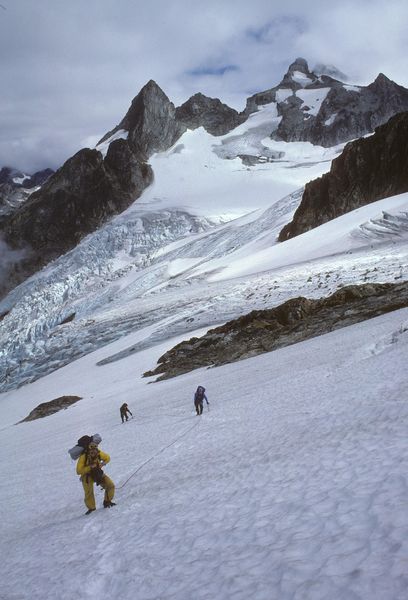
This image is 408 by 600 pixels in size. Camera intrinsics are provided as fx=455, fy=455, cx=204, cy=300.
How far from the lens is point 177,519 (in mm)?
5543

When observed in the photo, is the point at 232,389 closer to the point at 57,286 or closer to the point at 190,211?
the point at 57,286

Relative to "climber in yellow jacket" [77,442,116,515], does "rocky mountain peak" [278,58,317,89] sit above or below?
above

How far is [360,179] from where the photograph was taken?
233ft

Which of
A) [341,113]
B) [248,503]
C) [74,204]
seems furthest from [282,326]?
[341,113]

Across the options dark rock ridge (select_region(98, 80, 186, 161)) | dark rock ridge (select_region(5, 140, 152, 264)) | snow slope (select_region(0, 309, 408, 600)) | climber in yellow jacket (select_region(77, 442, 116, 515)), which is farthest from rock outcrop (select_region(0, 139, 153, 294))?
climber in yellow jacket (select_region(77, 442, 116, 515))

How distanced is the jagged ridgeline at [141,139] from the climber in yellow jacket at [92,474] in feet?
432

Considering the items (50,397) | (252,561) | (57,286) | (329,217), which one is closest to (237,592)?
(252,561)

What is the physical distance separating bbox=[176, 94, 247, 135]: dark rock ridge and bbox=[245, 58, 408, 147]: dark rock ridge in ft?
56.1

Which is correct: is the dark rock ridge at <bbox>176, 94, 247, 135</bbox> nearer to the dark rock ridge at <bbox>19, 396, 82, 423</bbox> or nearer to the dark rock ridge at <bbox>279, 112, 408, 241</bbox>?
the dark rock ridge at <bbox>279, 112, 408, 241</bbox>

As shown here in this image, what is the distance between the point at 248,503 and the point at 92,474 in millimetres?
2843

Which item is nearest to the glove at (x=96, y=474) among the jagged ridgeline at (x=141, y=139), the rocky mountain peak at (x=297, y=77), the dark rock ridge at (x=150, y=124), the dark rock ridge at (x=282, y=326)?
the dark rock ridge at (x=282, y=326)

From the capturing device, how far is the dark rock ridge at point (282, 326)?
21.0 meters

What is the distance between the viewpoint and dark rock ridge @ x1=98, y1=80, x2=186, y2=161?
152 m

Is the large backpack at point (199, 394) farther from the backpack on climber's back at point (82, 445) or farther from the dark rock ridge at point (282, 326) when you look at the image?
the dark rock ridge at point (282, 326)
